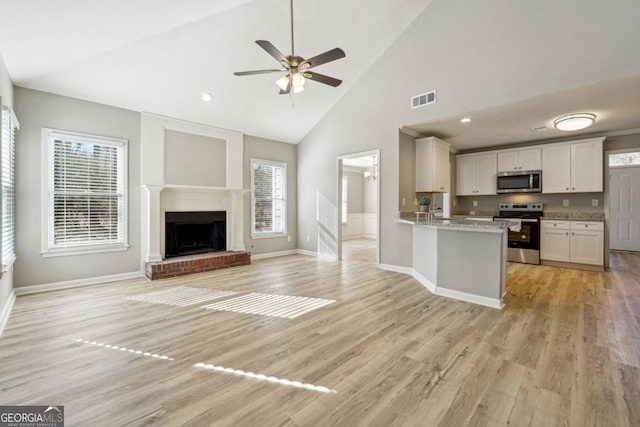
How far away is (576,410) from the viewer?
171 centimetres

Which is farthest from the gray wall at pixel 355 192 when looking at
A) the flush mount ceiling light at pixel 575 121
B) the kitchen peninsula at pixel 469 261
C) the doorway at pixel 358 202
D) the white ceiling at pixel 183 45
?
the flush mount ceiling light at pixel 575 121

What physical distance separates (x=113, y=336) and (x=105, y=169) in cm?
315

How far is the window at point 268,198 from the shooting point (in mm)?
6652

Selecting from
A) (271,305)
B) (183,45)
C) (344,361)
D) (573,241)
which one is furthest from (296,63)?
(573,241)

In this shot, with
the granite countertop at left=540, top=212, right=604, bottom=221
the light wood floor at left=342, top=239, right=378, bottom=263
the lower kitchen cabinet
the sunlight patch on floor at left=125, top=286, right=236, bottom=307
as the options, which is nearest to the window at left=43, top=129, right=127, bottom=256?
the sunlight patch on floor at left=125, top=286, right=236, bottom=307

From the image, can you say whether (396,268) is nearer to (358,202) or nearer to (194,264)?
(194,264)

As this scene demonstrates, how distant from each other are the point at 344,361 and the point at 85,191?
15.5 feet

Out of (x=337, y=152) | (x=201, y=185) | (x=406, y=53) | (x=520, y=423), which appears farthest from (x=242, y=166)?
(x=520, y=423)

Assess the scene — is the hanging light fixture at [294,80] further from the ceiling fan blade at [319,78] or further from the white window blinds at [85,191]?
the white window blinds at [85,191]

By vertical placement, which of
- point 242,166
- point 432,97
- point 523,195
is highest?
point 432,97

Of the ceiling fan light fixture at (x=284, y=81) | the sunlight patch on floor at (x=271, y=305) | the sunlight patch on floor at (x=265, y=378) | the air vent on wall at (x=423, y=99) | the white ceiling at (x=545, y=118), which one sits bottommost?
the sunlight patch on floor at (x=265, y=378)

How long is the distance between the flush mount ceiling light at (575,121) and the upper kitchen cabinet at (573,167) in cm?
110

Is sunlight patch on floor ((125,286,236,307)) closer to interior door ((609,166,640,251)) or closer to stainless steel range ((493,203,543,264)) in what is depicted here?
stainless steel range ((493,203,543,264))

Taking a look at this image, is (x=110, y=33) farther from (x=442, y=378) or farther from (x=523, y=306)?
(x=523, y=306)
